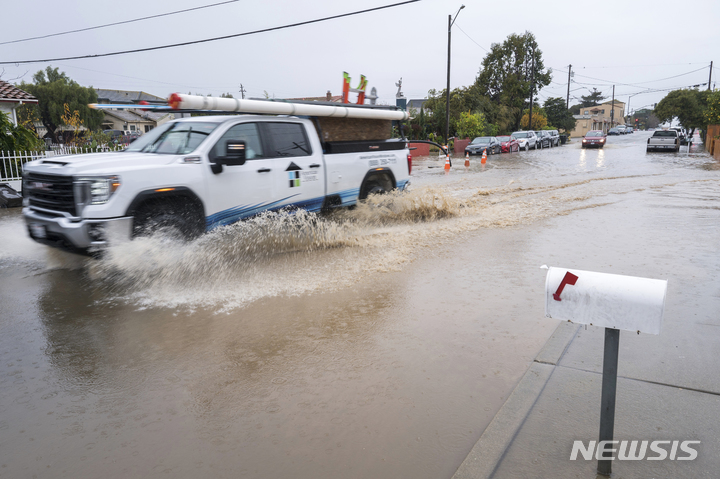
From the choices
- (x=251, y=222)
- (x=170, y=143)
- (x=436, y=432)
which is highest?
(x=170, y=143)

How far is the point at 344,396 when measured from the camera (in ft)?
11.2

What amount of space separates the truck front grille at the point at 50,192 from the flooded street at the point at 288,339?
27.5 inches

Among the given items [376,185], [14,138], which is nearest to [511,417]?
[376,185]

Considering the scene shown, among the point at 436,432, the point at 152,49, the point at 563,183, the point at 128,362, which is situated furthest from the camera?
the point at 152,49

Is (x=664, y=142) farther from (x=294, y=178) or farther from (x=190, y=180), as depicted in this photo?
(x=190, y=180)

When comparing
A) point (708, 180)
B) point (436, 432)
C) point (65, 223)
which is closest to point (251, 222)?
point (65, 223)

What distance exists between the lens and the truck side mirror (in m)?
6.06

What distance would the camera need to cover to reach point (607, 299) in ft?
7.25

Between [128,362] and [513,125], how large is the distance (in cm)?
5779

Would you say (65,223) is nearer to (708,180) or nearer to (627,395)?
(627,395)

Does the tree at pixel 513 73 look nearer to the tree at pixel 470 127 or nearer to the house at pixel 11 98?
the tree at pixel 470 127

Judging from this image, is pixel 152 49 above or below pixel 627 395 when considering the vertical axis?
above

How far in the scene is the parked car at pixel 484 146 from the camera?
31.1 m

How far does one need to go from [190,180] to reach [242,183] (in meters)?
0.72
